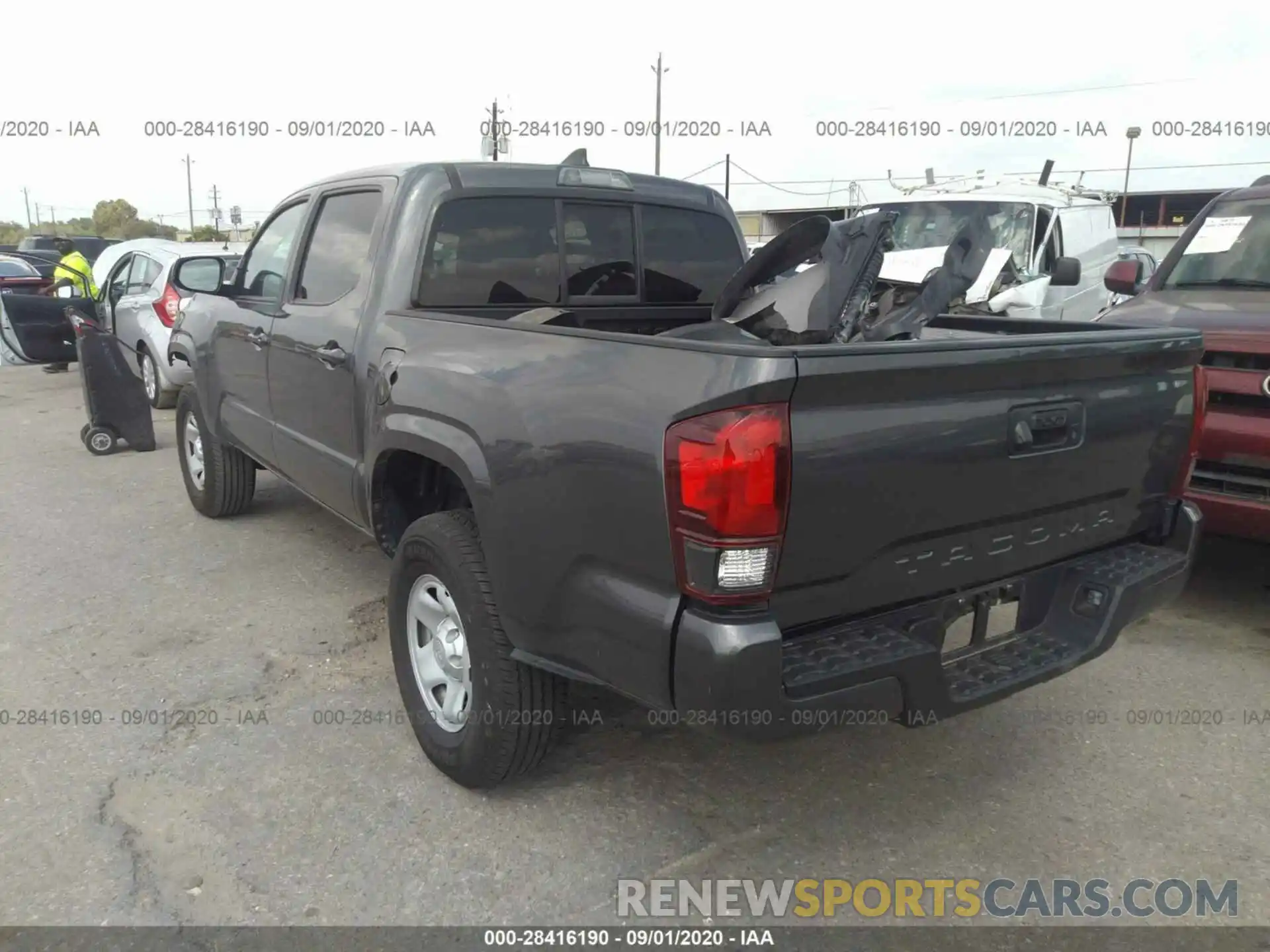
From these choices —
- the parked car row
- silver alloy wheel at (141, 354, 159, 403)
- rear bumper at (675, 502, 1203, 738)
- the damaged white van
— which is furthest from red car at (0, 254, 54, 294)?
rear bumper at (675, 502, 1203, 738)

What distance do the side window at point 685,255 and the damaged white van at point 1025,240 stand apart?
14.4ft

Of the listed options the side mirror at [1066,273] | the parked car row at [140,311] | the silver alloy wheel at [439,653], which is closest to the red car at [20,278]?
the parked car row at [140,311]

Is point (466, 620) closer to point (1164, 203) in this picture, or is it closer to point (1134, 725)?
point (1134, 725)

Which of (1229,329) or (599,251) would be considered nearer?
(599,251)

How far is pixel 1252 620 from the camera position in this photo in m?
4.52

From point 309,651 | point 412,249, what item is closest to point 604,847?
point 309,651

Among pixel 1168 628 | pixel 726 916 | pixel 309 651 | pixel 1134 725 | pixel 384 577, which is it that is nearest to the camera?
pixel 726 916

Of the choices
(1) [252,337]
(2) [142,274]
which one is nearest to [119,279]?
(2) [142,274]

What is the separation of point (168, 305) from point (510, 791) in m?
7.81

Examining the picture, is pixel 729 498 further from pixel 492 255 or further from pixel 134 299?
pixel 134 299

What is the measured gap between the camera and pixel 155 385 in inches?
404

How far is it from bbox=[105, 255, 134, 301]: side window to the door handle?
868 cm

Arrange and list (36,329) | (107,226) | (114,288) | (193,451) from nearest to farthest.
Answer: (193,451), (36,329), (114,288), (107,226)

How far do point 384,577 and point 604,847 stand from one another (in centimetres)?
261
